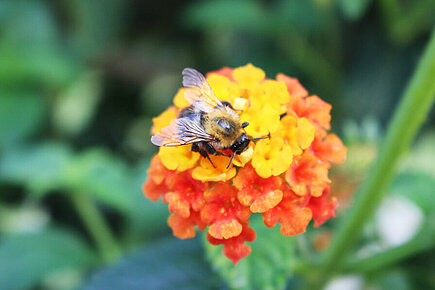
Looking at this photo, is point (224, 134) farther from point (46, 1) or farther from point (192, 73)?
point (46, 1)

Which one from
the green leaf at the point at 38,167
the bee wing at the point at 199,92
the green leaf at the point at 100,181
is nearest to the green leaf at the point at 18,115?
the green leaf at the point at 38,167

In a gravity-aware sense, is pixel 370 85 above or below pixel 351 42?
below

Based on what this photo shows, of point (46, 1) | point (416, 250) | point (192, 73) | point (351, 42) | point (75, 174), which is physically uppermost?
point (46, 1)

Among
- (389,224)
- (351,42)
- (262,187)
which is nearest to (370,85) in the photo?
(351,42)

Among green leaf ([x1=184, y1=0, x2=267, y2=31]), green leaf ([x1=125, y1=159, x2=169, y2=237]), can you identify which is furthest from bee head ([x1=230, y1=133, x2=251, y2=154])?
green leaf ([x1=184, y1=0, x2=267, y2=31])

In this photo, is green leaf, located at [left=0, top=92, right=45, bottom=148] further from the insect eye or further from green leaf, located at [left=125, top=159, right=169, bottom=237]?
the insect eye

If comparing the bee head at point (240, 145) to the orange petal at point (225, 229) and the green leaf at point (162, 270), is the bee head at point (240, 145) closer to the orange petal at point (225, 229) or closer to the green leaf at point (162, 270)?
the orange petal at point (225, 229)

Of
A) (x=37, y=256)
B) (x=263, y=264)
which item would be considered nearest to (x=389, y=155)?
(x=263, y=264)
